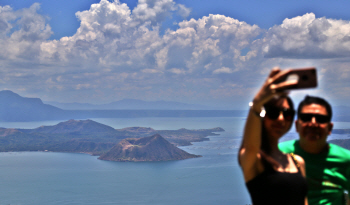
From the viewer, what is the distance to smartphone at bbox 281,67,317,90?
1.94 metres

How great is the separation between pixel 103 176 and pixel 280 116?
459 ft

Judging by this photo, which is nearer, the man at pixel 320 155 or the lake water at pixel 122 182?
the man at pixel 320 155

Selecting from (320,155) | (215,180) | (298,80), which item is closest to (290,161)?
(320,155)

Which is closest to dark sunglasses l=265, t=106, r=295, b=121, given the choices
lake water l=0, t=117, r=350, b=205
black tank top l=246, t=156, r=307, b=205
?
black tank top l=246, t=156, r=307, b=205

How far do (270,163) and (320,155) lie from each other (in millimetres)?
822

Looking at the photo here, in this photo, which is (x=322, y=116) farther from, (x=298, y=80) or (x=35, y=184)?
(x=35, y=184)

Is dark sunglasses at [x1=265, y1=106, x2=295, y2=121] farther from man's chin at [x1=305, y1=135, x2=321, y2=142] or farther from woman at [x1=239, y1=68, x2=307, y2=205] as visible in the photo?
man's chin at [x1=305, y1=135, x2=321, y2=142]

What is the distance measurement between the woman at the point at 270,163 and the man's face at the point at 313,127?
1.18 feet

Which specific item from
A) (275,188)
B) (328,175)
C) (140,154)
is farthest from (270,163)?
(140,154)

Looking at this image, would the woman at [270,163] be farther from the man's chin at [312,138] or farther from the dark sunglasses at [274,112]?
the man's chin at [312,138]

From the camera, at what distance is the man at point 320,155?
8.83 feet

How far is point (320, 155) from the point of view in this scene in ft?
9.59

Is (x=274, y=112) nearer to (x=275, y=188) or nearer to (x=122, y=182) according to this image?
(x=275, y=188)

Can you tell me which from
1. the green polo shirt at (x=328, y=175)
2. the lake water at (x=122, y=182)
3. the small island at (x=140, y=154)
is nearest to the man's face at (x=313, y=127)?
the green polo shirt at (x=328, y=175)
